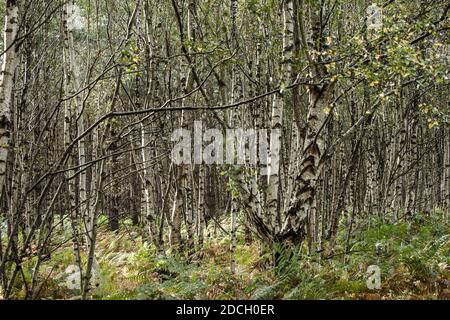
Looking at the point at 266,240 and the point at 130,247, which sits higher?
the point at 266,240

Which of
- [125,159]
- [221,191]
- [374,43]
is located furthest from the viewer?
[221,191]

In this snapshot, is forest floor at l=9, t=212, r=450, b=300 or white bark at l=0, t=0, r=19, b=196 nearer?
white bark at l=0, t=0, r=19, b=196

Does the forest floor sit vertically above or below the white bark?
below

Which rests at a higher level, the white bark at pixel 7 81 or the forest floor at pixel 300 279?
the white bark at pixel 7 81

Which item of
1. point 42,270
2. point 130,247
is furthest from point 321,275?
point 130,247

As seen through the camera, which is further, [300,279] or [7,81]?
[300,279]

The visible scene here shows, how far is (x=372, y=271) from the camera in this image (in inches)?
253

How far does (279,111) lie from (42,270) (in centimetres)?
589

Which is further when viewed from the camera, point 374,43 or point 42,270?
point 42,270

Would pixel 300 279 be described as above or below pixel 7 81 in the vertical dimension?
below

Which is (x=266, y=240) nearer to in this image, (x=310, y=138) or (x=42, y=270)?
(x=310, y=138)

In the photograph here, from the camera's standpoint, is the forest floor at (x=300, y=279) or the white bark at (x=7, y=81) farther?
the forest floor at (x=300, y=279)
